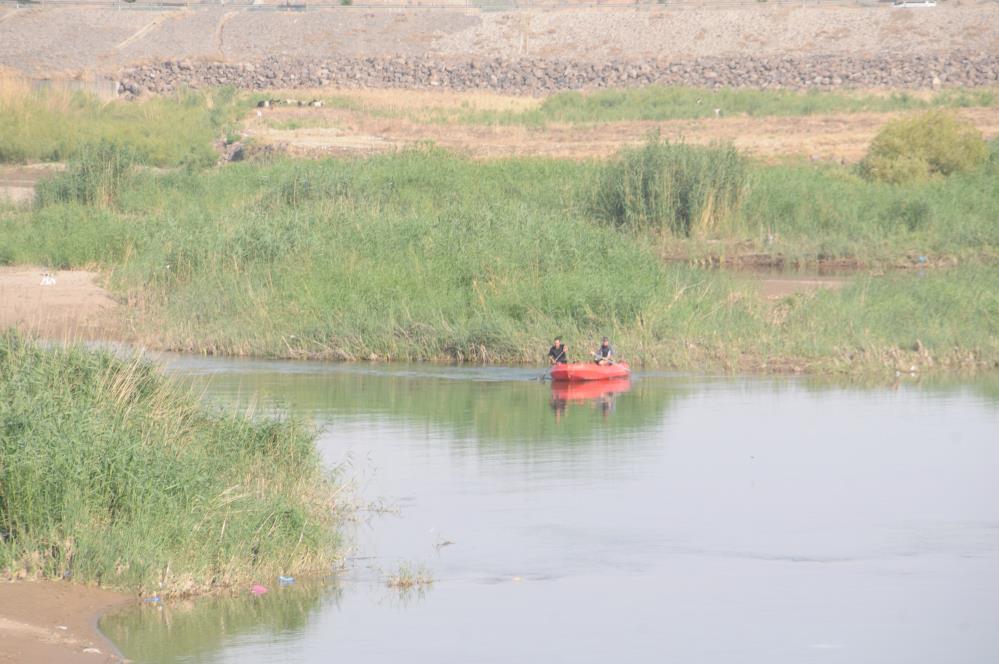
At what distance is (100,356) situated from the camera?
45.3ft

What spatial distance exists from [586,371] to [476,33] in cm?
6620

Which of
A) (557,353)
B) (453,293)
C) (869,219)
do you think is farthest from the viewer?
(869,219)

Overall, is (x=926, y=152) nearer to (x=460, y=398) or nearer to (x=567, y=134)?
(x=567, y=134)

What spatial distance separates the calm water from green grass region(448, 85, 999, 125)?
3999 cm

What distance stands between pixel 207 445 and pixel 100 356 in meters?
1.30

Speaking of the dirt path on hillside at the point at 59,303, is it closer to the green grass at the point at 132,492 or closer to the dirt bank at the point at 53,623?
the green grass at the point at 132,492

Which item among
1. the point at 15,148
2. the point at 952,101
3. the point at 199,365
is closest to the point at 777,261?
the point at 199,365

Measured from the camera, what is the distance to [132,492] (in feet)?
37.5

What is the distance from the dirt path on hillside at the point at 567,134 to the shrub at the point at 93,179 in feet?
37.8

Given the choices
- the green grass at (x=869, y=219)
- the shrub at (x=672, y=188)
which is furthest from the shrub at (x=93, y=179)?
the green grass at (x=869, y=219)

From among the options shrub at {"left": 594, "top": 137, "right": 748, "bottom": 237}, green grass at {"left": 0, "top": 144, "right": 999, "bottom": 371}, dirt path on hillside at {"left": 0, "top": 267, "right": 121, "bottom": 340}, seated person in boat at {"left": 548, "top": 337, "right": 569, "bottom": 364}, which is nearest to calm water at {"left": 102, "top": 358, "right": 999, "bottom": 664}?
seated person in boat at {"left": 548, "top": 337, "right": 569, "bottom": 364}


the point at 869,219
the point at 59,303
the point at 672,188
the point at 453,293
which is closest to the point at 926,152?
the point at 869,219

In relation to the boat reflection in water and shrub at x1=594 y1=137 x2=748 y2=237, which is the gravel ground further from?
the boat reflection in water

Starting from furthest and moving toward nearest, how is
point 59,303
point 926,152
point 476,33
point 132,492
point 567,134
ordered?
point 476,33, point 567,134, point 926,152, point 59,303, point 132,492
